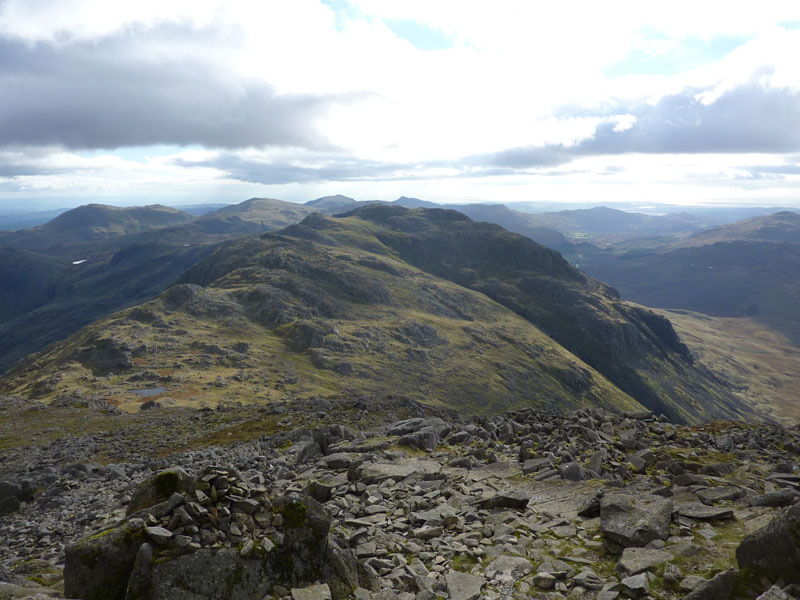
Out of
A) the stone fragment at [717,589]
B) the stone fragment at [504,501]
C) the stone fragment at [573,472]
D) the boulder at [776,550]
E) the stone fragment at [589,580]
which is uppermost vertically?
the boulder at [776,550]

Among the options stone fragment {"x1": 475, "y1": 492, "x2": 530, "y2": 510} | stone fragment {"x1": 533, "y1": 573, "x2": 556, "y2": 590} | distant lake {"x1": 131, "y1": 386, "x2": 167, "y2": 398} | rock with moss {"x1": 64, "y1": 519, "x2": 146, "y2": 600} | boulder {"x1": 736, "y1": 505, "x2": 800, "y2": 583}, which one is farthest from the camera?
distant lake {"x1": 131, "y1": 386, "x2": 167, "y2": 398}

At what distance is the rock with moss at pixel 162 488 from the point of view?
1453 cm

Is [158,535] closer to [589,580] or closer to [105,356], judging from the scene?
[589,580]

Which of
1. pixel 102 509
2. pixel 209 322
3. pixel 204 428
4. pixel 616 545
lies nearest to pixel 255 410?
pixel 204 428

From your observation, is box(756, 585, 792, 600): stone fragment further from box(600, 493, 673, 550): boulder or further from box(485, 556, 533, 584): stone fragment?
box(485, 556, 533, 584): stone fragment

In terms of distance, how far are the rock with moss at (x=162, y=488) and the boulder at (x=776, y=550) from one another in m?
16.4

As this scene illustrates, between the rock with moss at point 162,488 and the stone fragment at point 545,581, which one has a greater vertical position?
the rock with moss at point 162,488

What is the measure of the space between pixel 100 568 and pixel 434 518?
37.4 feet

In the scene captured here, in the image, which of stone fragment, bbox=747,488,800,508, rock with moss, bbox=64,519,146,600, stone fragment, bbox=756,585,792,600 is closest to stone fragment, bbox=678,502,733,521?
stone fragment, bbox=747,488,800,508

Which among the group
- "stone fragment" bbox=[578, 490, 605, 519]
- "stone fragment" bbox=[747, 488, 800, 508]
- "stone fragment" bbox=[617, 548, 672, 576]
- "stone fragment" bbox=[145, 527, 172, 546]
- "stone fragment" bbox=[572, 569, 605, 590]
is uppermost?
"stone fragment" bbox=[145, 527, 172, 546]

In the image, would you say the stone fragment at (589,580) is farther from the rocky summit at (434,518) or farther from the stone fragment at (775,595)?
the stone fragment at (775,595)

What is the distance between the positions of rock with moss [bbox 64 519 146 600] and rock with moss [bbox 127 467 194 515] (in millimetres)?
2131

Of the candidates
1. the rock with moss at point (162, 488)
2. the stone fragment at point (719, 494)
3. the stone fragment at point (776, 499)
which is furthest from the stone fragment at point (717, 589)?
the rock with moss at point (162, 488)

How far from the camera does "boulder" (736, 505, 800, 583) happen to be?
11086mm
